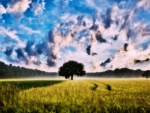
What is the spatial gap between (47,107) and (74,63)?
304 ft

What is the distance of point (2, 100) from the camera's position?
13211 mm

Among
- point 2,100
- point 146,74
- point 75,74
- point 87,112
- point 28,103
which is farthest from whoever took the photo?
point 146,74

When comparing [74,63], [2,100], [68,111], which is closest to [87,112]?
[68,111]

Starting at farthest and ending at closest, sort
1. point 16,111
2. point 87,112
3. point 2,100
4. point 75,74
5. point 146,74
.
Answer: point 146,74
point 75,74
point 2,100
point 16,111
point 87,112

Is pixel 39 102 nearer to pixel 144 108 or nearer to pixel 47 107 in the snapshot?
pixel 47 107

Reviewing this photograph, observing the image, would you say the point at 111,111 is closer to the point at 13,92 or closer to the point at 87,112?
the point at 87,112

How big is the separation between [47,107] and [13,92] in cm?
467

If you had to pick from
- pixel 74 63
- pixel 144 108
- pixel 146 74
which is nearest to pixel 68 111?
pixel 144 108

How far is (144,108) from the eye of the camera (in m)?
10.2

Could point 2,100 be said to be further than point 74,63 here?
No

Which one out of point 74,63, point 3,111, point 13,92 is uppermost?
point 74,63

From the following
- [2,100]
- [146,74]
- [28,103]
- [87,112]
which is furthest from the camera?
[146,74]

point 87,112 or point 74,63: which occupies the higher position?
point 74,63

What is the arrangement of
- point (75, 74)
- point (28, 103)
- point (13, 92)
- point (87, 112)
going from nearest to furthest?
point (87, 112) < point (28, 103) < point (13, 92) < point (75, 74)
